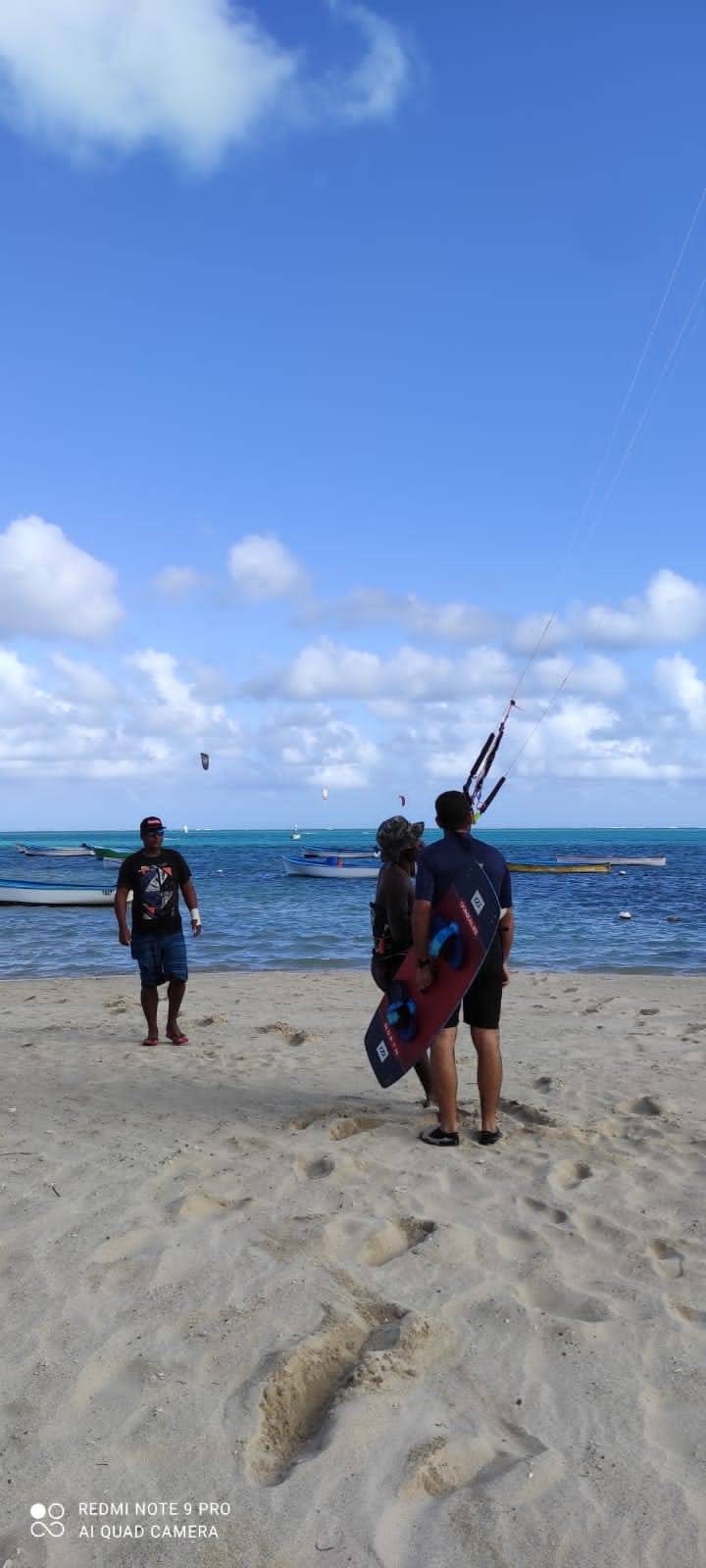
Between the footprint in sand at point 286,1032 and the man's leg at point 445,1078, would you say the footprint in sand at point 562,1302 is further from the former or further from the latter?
the footprint in sand at point 286,1032

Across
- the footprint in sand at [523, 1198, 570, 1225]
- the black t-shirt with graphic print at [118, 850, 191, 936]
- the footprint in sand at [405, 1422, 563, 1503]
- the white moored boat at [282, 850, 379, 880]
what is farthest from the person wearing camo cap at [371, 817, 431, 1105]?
the white moored boat at [282, 850, 379, 880]

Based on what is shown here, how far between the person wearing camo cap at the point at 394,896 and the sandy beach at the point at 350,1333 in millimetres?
1014

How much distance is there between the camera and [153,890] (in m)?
8.01

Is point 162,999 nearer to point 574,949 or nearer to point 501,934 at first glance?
point 501,934

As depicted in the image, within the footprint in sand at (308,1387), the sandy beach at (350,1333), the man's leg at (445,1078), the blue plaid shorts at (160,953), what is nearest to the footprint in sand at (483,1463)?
the sandy beach at (350,1333)

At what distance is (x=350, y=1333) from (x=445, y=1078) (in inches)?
83.7

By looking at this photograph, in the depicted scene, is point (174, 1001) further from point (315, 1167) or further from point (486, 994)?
point (486, 994)

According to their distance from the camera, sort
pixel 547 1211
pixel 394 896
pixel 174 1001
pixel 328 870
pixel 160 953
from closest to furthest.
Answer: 1. pixel 547 1211
2. pixel 394 896
3. pixel 160 953
4. pixel 174 1001
5. pixel 328 870

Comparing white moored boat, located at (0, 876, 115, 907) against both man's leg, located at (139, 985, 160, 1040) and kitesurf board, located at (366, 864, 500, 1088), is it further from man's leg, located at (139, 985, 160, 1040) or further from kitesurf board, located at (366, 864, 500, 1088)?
kitesurf board, located at (366, 864, 500, 1088)

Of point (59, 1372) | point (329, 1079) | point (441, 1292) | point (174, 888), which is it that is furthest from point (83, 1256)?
point (174, 888)

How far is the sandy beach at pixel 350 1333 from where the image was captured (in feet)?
8.01

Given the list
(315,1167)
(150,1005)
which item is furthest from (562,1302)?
(150,1005)

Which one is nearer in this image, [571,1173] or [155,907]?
[571,1173]

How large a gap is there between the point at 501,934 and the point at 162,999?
281 inches
